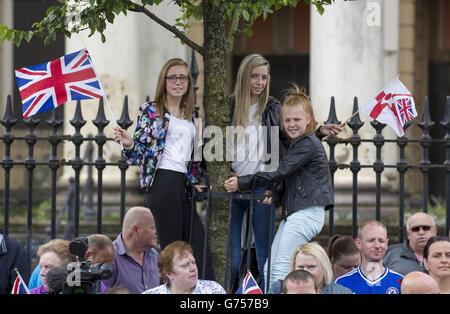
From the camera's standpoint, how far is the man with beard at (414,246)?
22.1ft

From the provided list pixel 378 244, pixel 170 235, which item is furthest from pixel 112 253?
pixel 378 244

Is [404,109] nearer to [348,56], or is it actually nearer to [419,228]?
[419,228]

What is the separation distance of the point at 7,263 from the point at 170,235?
1.29 meters

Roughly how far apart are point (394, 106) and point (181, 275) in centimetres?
221

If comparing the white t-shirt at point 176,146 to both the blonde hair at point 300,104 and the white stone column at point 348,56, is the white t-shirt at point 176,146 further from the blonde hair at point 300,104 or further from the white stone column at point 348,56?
the white stone column at point 348,56

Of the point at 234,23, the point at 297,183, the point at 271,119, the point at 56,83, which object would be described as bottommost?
the point at 297,183

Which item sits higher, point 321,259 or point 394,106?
point 394,106

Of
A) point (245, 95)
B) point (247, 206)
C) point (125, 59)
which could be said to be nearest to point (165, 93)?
point (245, 95)

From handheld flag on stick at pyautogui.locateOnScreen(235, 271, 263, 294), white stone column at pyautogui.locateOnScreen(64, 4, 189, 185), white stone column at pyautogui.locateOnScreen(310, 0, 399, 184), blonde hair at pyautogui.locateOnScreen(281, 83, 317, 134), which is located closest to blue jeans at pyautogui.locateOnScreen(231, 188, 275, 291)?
blonde hair at pyautogui.locateOnScreen(281, 83, 317, 134)

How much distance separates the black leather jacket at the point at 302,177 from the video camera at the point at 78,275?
1.20 metres

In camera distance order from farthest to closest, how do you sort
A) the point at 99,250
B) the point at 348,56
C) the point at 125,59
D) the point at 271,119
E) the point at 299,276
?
the point at 348,56 → the point at 125,59 → the point at 271,119 → the point at 99,250 → the point at 299,276

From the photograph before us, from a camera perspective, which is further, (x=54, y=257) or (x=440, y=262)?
(x=54, y=257)

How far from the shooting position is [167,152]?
639 cm

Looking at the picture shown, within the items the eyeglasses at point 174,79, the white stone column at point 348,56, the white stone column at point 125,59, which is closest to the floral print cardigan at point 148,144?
the eyeglasses at point 174,79
